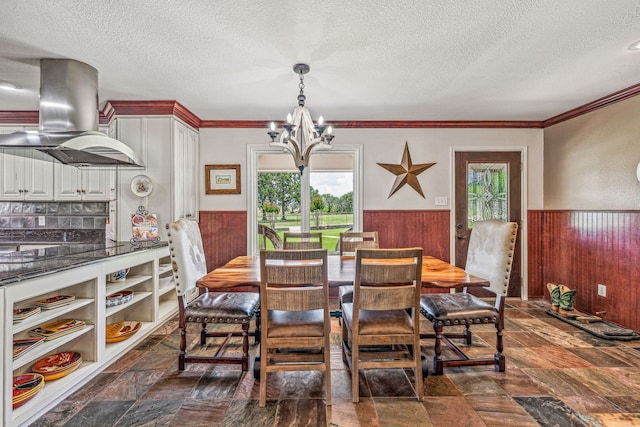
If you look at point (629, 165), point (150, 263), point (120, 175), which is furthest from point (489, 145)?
point (120, 175)

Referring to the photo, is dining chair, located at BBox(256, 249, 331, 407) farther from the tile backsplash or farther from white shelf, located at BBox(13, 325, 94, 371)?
the tile backsplash

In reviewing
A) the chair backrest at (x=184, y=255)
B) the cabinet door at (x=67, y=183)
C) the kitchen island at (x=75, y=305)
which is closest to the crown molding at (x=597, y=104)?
the chair backrest at (x=184, y=255)

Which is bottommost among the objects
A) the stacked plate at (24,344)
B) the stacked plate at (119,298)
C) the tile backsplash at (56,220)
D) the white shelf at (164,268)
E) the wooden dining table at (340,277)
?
the stacked plate at (24,344)

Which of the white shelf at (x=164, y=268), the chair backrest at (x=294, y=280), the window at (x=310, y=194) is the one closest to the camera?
the chair backrest at (x=294, y=280)

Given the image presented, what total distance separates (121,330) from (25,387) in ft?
2.66

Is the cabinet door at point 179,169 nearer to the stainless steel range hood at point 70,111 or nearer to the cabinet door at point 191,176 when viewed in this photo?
the cabinet door at point 191,176

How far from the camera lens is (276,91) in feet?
9.94

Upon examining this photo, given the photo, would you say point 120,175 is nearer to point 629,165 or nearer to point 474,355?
point 474,355

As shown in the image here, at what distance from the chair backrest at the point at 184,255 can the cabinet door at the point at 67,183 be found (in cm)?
204

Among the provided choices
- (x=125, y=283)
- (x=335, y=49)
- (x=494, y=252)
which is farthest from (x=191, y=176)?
(x=494, y=252)

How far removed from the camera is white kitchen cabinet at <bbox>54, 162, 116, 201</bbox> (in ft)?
11.6

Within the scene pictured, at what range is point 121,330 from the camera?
2527mm

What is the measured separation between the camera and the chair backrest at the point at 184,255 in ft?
7.19

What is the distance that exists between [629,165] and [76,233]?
6069 mm
